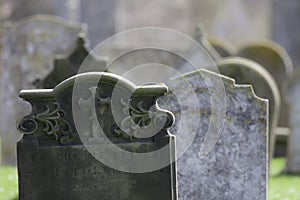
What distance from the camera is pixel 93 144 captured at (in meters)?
6.75

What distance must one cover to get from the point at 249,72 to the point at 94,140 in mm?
3811

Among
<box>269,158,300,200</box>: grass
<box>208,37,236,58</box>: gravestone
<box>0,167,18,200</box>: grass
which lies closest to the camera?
<box>0,167,18,200</box>: grass

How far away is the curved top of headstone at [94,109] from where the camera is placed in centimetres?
667

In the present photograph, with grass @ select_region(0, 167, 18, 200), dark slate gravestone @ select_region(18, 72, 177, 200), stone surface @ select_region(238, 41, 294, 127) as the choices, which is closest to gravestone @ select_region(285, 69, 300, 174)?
stone surface @ select_region(238, 41, 294, 127)

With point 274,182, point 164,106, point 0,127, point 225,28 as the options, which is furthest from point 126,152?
point 225,28

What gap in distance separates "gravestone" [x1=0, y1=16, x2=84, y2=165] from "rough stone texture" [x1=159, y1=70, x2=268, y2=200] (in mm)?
5143

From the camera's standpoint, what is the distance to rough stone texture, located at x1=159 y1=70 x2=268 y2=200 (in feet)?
26.5

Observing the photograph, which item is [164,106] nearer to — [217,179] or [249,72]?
[217,179]

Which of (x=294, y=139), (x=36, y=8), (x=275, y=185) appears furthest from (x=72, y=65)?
(x=36, y=8)

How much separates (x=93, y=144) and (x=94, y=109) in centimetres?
24

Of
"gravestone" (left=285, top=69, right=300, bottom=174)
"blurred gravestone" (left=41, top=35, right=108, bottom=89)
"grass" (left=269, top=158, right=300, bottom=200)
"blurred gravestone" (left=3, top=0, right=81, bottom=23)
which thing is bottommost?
"grass" (left=269, top=158, right=300, bottom=200)

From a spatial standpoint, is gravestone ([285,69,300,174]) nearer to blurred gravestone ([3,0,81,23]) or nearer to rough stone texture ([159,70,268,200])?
rough stone texture ([159,70,268,200])

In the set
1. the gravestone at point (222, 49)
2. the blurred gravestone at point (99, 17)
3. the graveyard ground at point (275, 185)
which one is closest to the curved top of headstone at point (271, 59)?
the gravestone at point (222, 49)

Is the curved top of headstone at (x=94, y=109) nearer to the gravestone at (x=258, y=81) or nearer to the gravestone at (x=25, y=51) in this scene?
the gravestone at (x=258, y=81)
